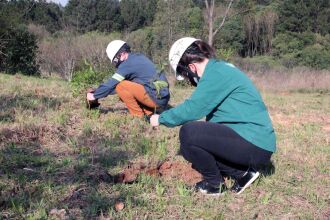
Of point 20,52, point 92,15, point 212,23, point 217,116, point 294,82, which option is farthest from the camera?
point 92,15

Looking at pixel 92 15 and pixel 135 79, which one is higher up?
pixel 92 15

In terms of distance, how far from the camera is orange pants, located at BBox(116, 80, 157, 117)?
238 inches

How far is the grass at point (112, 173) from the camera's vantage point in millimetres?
3156

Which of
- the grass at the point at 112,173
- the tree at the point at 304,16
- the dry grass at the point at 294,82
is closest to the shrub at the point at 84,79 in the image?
the grass at the point at 112,173

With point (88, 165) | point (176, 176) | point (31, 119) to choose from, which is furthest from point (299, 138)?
point (31, 119)

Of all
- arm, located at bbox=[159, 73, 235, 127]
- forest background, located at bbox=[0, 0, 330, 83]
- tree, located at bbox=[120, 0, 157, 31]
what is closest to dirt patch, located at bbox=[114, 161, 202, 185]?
arm, located at bbox=[159, 73, 235, 127]

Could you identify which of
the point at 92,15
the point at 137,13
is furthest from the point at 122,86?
the point at 137,13

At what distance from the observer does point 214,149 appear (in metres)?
3.46

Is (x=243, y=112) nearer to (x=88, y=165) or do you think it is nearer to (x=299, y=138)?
(x=88, y=165)

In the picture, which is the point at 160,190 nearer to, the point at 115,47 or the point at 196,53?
the point at 196,53

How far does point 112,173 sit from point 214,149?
94 centimetres

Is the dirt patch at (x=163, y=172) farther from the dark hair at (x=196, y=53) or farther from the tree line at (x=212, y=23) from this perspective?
the tree line at (x=212, y=23)

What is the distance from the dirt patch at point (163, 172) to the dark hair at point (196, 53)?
981 mm

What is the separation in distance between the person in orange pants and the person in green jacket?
7.68 feet
